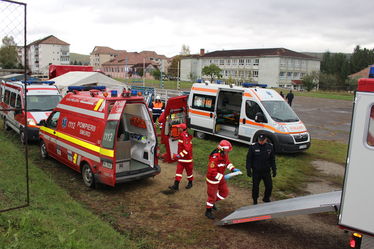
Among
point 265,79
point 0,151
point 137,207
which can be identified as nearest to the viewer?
point 137,207

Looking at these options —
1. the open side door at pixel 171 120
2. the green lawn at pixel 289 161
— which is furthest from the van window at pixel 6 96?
the open side door at pixel 171 120

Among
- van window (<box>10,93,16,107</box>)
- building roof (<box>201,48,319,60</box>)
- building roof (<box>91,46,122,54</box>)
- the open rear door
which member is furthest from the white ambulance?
building roof (<box>91,46,122,54</box>)

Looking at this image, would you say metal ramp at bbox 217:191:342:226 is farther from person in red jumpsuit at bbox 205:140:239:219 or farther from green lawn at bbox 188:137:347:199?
green lawn at bbox 188:137:347:199

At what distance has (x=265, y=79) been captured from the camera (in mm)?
67188

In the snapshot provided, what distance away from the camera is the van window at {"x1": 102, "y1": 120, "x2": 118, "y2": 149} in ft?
22.9

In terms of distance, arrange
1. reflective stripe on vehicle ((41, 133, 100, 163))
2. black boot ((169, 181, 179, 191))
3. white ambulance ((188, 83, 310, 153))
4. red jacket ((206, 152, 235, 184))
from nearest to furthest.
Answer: red jacket ((206, 152, 235, 184)) < reflective stripe on vehicle ((41, 133, 100, 163)) < black boot ((169, 181, 179, 191)) < white ambulance ((188, 83, 310, 153))

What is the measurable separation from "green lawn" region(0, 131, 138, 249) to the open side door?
3.00 metres

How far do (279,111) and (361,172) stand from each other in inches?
300

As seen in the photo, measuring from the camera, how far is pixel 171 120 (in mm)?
8930

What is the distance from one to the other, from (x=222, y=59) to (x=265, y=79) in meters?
11.9

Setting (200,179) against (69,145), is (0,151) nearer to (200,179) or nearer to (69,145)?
(69,145)

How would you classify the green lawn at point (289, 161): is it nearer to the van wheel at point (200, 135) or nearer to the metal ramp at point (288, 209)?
the van wheel at point (200, 135)

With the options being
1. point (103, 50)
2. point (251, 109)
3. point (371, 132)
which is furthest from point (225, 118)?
point (103, 50)

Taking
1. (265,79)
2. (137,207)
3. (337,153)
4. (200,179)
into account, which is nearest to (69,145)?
(137,207)
